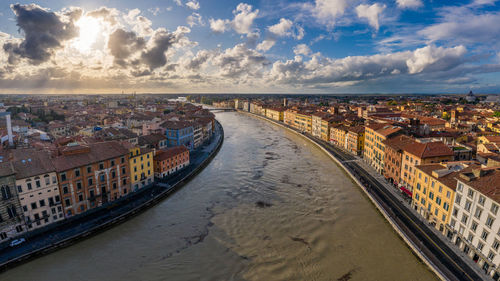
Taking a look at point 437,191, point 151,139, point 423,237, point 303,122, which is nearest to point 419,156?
point 437,191

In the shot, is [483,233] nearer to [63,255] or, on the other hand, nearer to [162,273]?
[162,273]

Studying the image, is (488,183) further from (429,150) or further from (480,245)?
(429,150)

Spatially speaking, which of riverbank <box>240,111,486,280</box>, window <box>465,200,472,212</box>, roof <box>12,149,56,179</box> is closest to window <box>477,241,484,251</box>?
riverbank <box>240,111,486,280</box>

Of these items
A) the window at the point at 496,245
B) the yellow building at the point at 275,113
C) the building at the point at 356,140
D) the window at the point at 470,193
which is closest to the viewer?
the window at the point at 496,245

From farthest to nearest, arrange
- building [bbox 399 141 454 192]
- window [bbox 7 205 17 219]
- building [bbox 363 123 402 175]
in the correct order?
building [bbox 363 123 402 175]
building [bbox 399 141 454 192]
window [bbox 7 205 17 219]

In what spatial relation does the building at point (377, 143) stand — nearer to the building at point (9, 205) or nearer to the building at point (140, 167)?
the building at point (140, 167)

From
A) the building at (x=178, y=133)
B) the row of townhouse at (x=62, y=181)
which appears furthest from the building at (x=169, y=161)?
the building at (x=178, y=133)

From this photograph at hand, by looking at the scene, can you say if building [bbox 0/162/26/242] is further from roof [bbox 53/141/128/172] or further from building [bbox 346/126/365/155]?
building [bbox 346/126/365/155]
